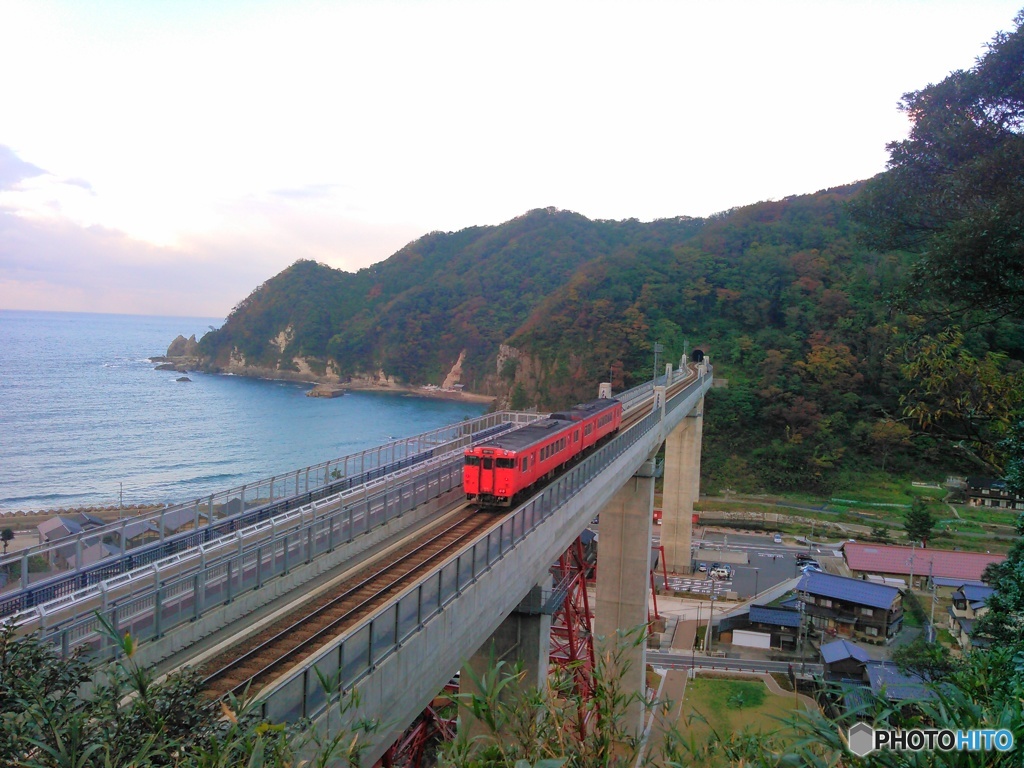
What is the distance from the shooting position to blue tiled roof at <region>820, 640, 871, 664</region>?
2109cm

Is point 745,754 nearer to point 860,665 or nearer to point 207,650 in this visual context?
point 207,650

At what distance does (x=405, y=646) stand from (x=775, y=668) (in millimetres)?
20442

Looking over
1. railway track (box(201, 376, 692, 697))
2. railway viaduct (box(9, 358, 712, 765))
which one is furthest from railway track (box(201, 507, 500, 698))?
railway viaduct (box(9, 358, 712, 765))

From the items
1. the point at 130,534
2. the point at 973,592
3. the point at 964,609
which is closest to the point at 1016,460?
the point at 130,534

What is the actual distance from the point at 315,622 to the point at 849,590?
23.7 meters

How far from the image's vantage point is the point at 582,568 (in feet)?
56.8

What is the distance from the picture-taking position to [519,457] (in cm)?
1327

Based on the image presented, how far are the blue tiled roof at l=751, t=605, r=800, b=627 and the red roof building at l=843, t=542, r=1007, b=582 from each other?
8084 millimetres

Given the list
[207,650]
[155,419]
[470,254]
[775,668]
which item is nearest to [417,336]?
[470,254]

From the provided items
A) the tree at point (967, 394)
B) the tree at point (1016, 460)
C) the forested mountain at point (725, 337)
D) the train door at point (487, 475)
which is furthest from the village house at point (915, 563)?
the tree at point (1016, 460)

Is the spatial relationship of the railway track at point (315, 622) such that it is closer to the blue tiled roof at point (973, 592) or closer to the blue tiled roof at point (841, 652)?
the blue tiled roof at point (841, 652)

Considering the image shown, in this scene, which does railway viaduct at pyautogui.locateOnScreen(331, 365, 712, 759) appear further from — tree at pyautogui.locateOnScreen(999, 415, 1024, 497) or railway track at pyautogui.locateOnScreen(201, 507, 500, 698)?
tree at pyautogui.locateOnScreen(999, 415, 1024, 497)

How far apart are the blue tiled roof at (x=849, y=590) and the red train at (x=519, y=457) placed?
13652 millimetres

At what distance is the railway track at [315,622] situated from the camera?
6.90 metres
